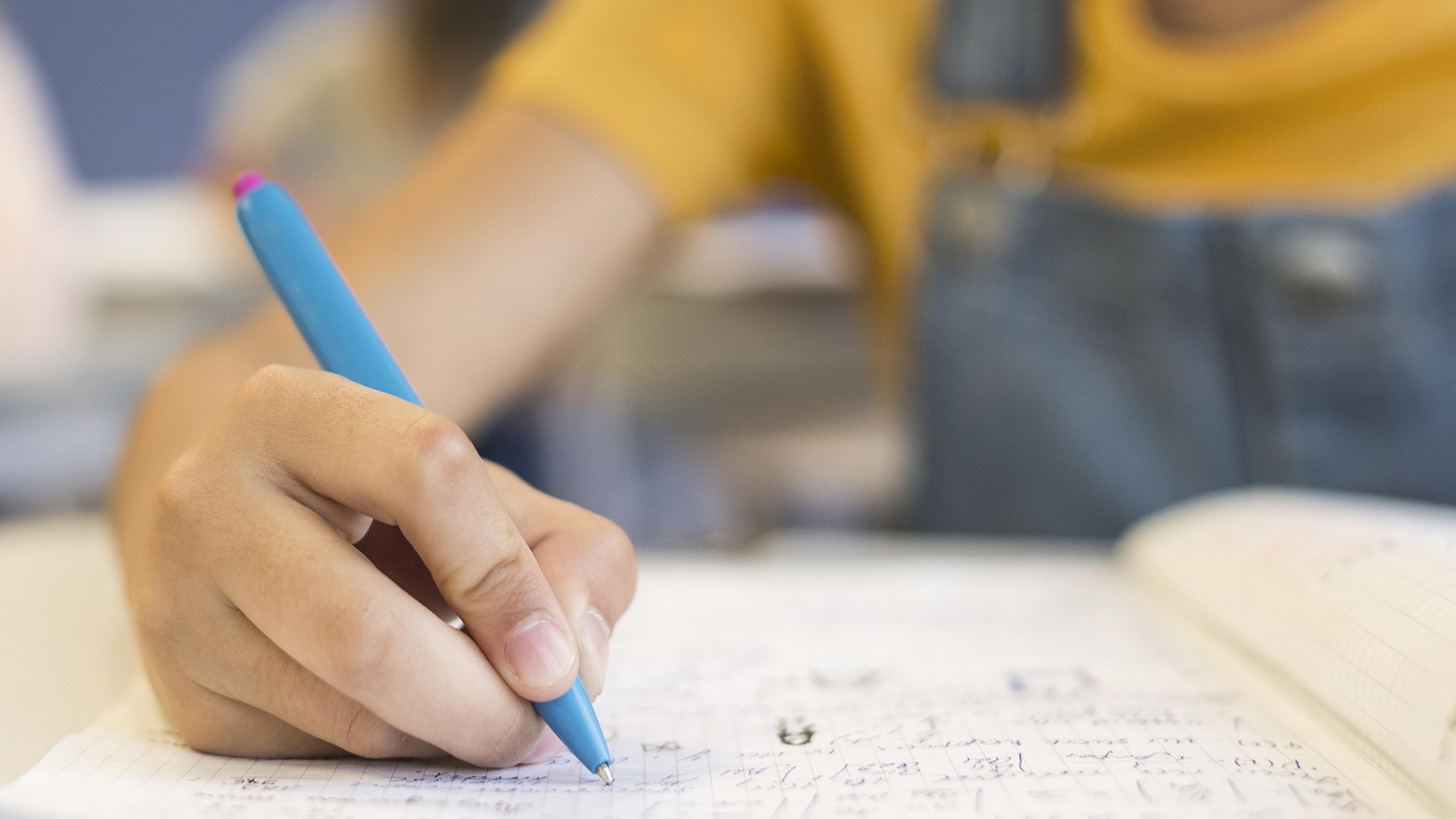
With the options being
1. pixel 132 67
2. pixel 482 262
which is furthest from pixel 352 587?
pixel 132 67

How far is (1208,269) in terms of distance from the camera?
1.37ft

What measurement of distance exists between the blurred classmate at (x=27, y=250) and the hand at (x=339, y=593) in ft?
2.05

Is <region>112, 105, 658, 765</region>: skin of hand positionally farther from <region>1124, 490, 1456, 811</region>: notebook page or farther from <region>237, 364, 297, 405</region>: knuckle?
<region>1124, 490, 1456, 811</region>: notebook page

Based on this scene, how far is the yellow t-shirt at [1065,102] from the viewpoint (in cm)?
42

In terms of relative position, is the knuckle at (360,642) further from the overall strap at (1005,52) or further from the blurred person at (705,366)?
the blurred person at (705,366)

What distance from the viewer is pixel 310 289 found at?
188 mm

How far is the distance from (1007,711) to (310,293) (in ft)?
0.56

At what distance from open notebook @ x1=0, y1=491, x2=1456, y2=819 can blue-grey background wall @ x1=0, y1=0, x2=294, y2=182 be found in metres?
1.49

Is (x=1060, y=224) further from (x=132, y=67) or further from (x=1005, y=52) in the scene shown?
(x=132, y=67)

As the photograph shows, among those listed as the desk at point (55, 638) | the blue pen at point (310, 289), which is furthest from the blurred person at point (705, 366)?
the blue pen at point (310, 289)

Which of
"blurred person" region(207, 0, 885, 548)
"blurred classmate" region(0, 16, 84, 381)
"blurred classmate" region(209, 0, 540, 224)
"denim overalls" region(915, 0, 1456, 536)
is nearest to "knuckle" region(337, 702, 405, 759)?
→ "denim overalls" region(915, 0, 1456, 536)

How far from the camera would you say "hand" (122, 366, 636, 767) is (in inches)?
6.1

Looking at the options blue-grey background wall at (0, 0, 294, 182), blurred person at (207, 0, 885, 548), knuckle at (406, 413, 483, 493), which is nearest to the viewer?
knuckle at (406, 413, 483, 493)

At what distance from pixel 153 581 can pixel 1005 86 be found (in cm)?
41
